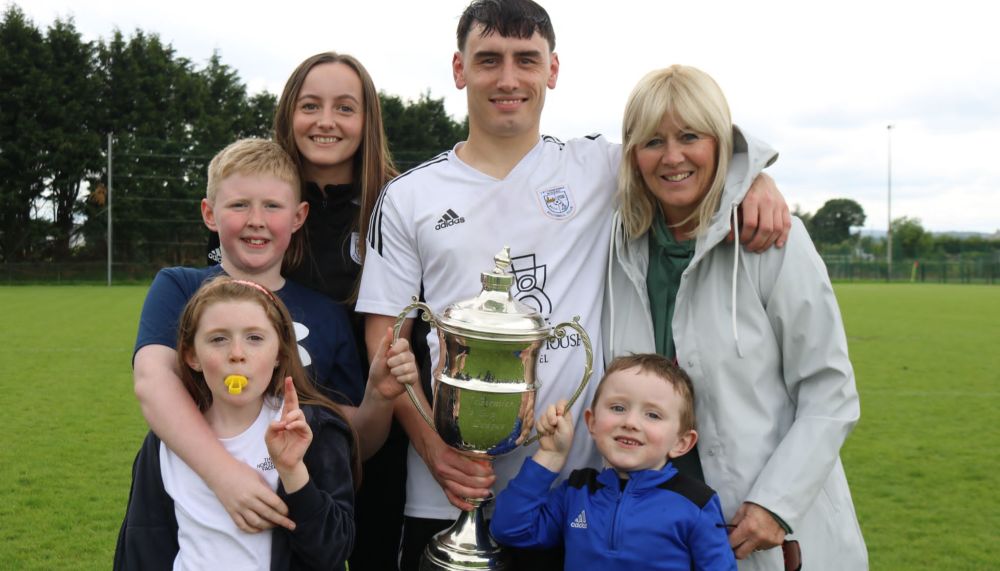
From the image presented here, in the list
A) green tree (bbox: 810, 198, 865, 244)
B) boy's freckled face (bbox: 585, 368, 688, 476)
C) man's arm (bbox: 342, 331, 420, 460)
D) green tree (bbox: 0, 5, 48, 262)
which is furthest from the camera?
green tree (bbox: 810, 198, 865, 244)

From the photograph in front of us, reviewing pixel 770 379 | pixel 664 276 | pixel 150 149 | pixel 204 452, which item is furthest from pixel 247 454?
pixel 150 149

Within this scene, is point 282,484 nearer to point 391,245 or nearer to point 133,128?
point 391,245

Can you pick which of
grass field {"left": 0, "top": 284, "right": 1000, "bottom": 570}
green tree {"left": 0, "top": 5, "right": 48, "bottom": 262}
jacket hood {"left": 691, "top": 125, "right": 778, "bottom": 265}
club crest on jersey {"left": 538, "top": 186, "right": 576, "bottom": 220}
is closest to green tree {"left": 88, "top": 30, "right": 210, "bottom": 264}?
green tree {"left": 0, "top": 5, "right": 48, "bottom": 262}

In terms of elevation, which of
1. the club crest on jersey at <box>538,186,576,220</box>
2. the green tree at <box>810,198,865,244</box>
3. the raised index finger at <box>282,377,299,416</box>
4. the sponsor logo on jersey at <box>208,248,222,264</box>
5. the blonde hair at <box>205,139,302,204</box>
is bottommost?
the raised index finger at <box>282,377,299,416</box>

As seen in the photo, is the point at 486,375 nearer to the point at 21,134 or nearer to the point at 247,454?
the point at 247,454

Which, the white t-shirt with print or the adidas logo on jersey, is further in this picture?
the adidas logo on jersey

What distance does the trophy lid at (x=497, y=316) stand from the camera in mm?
2025

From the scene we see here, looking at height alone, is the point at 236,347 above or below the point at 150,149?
below

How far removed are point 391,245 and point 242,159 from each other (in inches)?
19.1

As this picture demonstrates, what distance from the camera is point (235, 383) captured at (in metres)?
1.97

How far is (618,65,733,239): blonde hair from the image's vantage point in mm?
2160

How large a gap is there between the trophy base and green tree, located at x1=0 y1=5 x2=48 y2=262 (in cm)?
A: 3019

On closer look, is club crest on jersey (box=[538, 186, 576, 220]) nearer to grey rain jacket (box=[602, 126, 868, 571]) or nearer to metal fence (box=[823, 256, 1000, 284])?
grey rain jacket (box=[602, 126, 868, 571])

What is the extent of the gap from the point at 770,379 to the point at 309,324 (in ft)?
4.11
